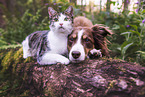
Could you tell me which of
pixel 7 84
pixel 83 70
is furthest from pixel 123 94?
pixel 7 84

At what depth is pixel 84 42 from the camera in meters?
2.27

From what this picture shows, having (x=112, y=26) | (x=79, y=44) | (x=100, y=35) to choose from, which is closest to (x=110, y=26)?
(x=112, y=26)

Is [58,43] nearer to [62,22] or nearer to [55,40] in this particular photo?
[55,40]

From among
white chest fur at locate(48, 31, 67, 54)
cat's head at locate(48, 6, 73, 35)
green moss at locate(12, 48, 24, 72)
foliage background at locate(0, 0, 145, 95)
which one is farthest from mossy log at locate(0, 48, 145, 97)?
foliage background at locate(0, 0, 145, 95)

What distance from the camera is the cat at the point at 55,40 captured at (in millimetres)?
2197

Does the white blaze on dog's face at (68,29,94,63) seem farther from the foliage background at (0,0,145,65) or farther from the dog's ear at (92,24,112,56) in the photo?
the foliage background at (0,0,145,65)

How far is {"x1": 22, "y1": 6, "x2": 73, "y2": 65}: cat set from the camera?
2.20 meters

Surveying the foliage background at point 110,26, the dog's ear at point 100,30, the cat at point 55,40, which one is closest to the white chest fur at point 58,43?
the cat at point 55,40

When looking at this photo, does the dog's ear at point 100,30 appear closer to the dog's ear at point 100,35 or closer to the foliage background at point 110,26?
the dog's ear at point 100,35

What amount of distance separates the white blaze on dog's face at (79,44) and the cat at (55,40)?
5.5 inches

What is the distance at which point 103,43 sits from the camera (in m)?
2.74

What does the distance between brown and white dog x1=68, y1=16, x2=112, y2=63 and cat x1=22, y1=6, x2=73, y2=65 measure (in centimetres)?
16

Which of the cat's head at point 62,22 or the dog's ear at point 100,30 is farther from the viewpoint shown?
the dog's ear at point 100,30

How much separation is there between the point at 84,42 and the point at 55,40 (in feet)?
1.86
